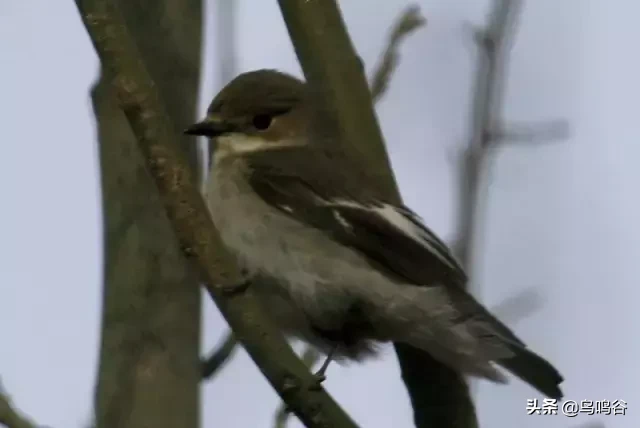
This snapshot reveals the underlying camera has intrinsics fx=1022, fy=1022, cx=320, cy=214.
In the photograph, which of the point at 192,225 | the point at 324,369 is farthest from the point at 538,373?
the point at 192,225

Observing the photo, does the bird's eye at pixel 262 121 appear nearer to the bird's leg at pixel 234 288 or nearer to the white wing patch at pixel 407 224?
the white wing patch at pixel 407 224

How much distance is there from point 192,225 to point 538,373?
0.67m

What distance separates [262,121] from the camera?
2.42 metres

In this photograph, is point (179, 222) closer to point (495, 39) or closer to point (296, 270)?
point (296, 270)

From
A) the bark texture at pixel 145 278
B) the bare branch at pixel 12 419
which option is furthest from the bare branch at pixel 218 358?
the bare branch at pixel 12 419

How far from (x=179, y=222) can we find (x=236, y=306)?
0.15 m

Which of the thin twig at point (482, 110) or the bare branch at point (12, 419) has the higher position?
the thin twig at point (482, 110)

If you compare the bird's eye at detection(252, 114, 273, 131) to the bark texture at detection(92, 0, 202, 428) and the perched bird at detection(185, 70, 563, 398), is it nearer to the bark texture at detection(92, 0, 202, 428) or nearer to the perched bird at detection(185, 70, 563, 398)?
the perched bird at detection(185, 70, 563, 398)

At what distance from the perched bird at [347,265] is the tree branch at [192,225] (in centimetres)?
39

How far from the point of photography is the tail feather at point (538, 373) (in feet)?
5.66

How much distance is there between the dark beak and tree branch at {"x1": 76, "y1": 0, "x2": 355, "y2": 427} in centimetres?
57

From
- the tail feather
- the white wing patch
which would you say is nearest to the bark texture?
the white wing patch

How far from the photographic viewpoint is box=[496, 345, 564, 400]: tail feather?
172 centimetres

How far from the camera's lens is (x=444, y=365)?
2047mm
